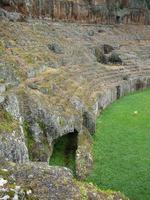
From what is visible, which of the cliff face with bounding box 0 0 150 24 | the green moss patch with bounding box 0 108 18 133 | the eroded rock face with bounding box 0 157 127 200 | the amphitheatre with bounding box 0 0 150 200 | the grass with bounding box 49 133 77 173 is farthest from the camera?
the cliff face with bounding box 0 0 150 24

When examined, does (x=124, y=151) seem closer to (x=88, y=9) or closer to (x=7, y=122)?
(x=7, y=122)

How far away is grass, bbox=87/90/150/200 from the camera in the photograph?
1275cm

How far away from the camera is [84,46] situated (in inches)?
1170

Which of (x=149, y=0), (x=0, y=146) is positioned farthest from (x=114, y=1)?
(x=0, y=146)

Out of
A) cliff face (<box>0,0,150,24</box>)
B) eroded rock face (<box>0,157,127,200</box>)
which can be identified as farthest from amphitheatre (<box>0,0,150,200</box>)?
cliff face (<box>0,0,150,24</box>)

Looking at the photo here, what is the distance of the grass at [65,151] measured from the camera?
13.7 meters

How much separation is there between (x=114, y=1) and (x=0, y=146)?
3602 cm

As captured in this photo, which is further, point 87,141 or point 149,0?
point 149,0

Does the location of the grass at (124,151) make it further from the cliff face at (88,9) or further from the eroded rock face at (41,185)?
the cliff face at (88,9)

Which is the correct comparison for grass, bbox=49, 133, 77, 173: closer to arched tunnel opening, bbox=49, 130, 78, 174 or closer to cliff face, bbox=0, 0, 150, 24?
arched tunnel opening, bbox=49, 130, 78, 174

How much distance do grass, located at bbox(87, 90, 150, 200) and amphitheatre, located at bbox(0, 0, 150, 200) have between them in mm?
31

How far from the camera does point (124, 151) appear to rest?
1549cm

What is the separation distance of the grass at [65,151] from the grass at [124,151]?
0.79 metres

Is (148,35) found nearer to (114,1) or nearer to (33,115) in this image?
(114,1)
